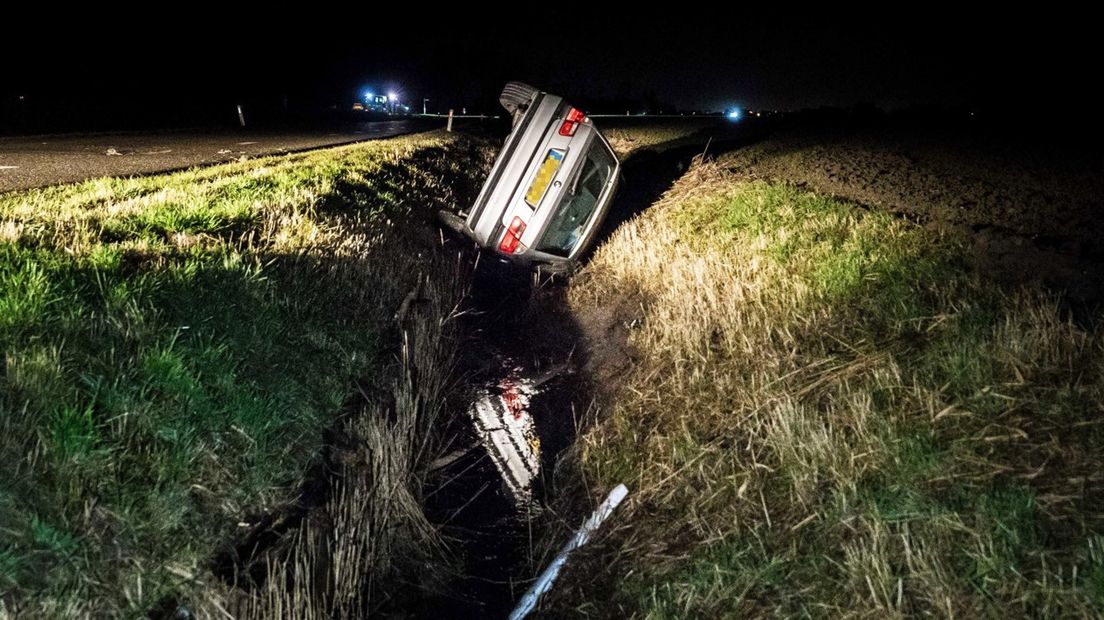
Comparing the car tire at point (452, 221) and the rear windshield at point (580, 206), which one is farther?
the car tire at point (452, 221)

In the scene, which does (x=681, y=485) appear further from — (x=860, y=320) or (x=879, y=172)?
(x=879, y=172)

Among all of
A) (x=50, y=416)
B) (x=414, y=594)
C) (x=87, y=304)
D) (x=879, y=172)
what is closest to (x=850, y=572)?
(x=414, y=594)

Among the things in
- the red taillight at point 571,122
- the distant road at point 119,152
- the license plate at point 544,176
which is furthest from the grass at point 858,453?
the distant road at point 119,152

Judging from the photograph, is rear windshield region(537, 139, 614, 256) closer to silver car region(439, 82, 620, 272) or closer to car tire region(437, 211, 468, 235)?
silver car region(439, 82, 620, 272)

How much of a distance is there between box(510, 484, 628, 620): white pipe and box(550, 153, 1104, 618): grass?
0.08 metres

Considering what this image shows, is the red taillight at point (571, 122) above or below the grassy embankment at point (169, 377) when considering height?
above

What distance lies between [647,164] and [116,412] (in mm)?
16402

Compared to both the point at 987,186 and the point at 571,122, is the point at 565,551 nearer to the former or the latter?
the point at 571,122

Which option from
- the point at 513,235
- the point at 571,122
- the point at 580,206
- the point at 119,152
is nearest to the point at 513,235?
the point at 513,235

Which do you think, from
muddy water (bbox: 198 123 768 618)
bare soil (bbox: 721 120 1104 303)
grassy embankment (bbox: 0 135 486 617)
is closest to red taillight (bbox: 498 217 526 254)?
muddy water (bbox: 198 123 768 618)

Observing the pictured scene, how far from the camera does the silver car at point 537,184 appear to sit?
878 cm

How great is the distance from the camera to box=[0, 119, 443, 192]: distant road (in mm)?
10648

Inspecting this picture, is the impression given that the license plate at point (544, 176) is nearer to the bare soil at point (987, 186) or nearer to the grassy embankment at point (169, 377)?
the grassy embankment at point (169, 377)

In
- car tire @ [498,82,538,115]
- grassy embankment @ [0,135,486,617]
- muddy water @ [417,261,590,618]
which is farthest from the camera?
car tire @ [498,82,538,115]
